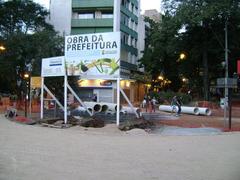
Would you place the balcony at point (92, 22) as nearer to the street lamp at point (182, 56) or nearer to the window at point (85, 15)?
the window at point (85, 15)

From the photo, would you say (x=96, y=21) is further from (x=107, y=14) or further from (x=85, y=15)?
(x=85, y=15)

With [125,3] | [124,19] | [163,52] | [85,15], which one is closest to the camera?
[163,52]

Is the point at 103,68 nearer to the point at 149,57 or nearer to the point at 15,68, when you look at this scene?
the point at 15,68

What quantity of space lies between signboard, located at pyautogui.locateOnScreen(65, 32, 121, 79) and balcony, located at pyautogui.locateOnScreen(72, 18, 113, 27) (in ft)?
123

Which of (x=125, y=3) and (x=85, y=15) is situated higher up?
(x=125, y=3)

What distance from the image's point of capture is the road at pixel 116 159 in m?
9.30

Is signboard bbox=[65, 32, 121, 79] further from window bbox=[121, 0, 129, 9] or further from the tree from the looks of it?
window bbox=[121, 0, 129, 9]

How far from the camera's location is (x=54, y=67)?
2716cm

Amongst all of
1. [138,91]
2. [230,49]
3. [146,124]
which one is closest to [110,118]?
[146,124]

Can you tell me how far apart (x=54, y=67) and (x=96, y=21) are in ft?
123

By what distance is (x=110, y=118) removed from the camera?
2825cm

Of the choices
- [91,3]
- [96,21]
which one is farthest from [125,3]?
[96,21]

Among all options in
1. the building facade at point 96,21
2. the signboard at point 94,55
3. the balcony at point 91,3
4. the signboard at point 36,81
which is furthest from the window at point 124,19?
the signboard at point 94,55

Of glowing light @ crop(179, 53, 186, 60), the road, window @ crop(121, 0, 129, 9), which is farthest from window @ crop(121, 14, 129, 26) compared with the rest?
the road
